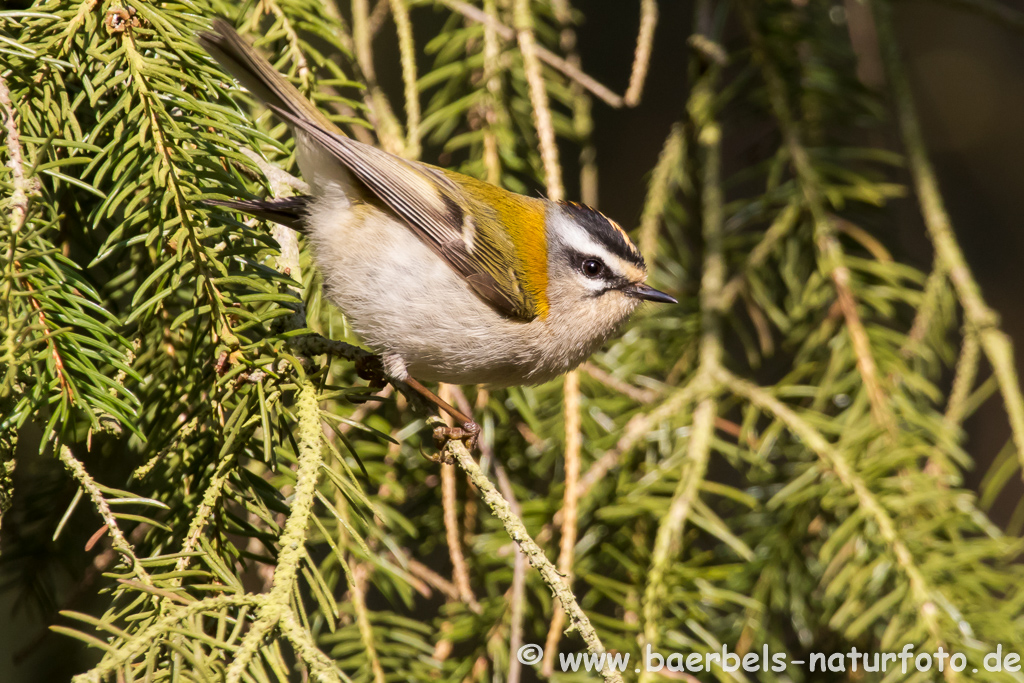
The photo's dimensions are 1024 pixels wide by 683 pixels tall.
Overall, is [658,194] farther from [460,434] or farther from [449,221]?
[460,434]

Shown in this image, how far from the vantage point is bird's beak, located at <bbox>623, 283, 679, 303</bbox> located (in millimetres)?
1514

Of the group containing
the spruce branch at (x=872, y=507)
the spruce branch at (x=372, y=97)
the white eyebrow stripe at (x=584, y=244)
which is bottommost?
the spruce branch at (x=872, y=507)

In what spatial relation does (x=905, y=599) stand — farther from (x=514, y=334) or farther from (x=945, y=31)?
(x=945, y=31)

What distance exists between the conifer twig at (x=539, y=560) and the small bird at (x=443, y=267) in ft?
1.23

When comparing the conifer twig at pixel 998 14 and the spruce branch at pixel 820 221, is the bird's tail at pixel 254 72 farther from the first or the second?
the conifer twig at pixel 998 14

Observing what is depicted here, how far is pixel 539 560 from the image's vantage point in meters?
0.76

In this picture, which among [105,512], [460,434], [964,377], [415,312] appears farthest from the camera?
[964,377]

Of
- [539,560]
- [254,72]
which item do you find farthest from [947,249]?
[254,72]

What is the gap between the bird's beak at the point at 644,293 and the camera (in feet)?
4.97

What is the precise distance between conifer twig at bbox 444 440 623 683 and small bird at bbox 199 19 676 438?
1.23 feet

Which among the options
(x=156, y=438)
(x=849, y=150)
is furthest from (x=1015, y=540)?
(x=156, y=438)

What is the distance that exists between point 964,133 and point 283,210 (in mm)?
2456

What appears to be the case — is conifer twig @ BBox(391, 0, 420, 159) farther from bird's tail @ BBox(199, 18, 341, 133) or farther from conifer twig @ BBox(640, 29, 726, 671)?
conifer twig @ BBox(640, 29, 726, 671)

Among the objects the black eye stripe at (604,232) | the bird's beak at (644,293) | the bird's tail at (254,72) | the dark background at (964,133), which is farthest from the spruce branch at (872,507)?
the dark background at (964,133)
